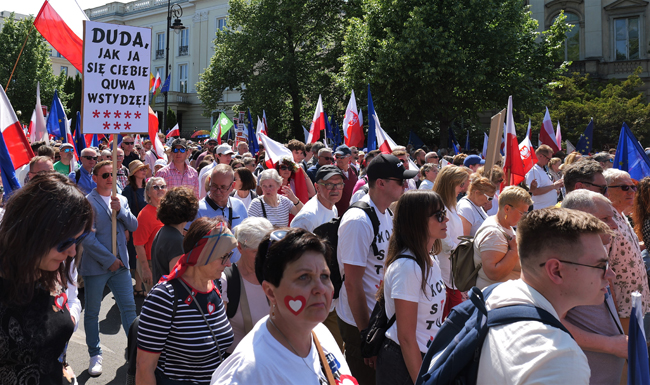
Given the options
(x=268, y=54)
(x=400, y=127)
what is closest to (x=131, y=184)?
(x=400, y=127)

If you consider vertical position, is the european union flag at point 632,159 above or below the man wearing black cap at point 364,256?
above

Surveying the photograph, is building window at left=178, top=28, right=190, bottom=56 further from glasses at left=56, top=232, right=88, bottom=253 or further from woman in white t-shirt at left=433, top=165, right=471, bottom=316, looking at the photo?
glasses at left=56, top=232, right=88, bottom=253

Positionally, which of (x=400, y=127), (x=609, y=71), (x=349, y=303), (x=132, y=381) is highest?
(x=609, y=71)

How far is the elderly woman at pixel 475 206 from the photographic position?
5.08 m

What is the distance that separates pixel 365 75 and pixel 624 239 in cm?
2074

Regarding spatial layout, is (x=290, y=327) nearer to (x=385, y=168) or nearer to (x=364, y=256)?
A: (x=364, y=256)

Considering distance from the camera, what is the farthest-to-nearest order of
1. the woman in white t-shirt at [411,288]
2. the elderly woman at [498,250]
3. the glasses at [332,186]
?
the glasses at [332,186], the elderly woman at [498,250], the woman in white t-shirt at [411,288]

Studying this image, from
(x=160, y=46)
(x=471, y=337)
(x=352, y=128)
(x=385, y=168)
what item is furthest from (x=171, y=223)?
(x=160, y=46)

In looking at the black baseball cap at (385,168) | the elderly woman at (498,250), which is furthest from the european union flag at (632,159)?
the black baseball cap at (385,168)

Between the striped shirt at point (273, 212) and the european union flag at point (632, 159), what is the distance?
420cm

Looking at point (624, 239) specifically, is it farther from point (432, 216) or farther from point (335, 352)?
point (335, 352)

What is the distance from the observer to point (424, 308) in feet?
9.60

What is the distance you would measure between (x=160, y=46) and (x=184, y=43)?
359 centimetres

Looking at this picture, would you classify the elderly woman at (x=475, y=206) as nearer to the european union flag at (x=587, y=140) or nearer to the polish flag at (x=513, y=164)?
the polish flag at (x=513, y=164)
